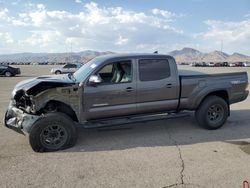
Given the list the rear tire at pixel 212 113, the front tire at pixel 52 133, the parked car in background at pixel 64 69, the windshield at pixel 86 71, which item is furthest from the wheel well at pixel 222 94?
the parked car in background at pixel 64 69

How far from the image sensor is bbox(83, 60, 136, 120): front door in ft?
21.6

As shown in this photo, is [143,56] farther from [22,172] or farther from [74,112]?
[22,172]

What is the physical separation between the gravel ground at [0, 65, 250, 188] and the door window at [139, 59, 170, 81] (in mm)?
1291

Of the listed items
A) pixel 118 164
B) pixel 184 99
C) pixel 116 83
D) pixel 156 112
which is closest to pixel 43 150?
pixel 118 164

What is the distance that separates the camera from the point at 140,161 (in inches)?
218

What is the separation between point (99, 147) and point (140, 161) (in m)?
1.16

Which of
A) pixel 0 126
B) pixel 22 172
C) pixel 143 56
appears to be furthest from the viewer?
pixel 0 126

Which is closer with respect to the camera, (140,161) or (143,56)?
(140,161)

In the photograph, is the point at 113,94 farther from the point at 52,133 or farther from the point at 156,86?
the point at 52,133

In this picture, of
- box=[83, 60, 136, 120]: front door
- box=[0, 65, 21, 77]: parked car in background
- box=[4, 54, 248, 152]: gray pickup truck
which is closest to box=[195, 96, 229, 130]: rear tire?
box=[4, 54, 248, 152]: gray pickup truck

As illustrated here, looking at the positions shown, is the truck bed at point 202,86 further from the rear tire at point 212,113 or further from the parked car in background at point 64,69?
the parked car in background at point 64,69

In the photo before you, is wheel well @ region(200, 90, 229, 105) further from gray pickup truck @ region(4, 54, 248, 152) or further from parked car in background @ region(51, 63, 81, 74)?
parked car in background @ region(51, 63, 81, 74)

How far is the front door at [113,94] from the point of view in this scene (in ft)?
21.6

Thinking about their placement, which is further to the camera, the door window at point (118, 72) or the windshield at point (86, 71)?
the door window at point (118, 72)
